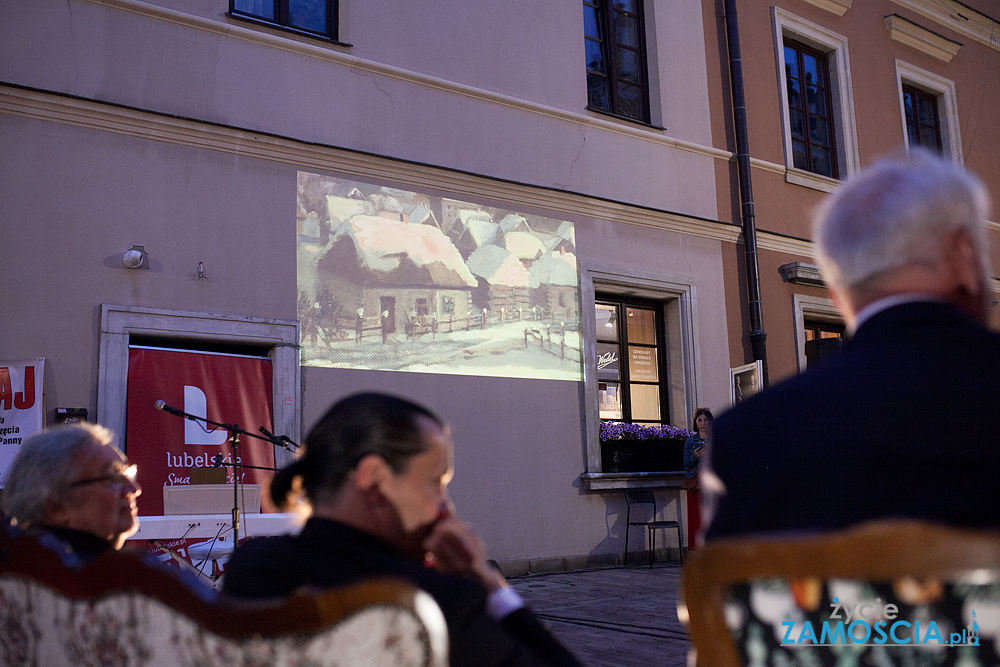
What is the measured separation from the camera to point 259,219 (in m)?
7.84

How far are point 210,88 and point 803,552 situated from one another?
781 cm

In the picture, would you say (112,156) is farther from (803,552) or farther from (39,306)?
(803,552)

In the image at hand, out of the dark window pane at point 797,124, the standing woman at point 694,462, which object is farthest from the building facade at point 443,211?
the standing woman at point 694,462

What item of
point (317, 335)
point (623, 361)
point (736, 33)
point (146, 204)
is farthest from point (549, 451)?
point (736, 33)

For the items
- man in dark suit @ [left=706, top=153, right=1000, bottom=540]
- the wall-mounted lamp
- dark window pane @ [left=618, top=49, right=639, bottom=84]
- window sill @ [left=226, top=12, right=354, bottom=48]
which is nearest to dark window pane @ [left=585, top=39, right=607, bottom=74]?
dark window pane @ [left=618, top=49, right=639, bottom=84]

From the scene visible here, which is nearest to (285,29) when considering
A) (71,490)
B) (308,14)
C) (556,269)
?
(308,14)

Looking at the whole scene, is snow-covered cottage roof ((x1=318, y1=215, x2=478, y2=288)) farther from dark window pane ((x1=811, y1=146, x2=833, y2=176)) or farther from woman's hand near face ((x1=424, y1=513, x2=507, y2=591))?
woman's hand near face ((x1=424, y1=513, x2=507, y2=591))

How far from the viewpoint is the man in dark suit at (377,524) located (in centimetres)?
133

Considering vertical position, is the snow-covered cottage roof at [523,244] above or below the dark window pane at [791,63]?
below

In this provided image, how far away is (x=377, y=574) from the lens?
1.28 m

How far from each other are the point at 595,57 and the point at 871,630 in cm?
1051

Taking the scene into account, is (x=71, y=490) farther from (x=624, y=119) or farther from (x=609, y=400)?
(x=624, y=119)

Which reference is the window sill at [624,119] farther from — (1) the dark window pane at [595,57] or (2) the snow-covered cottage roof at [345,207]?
(2) the snow-covered cottage roof at [345,207]

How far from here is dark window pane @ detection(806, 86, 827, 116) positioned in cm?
1252
